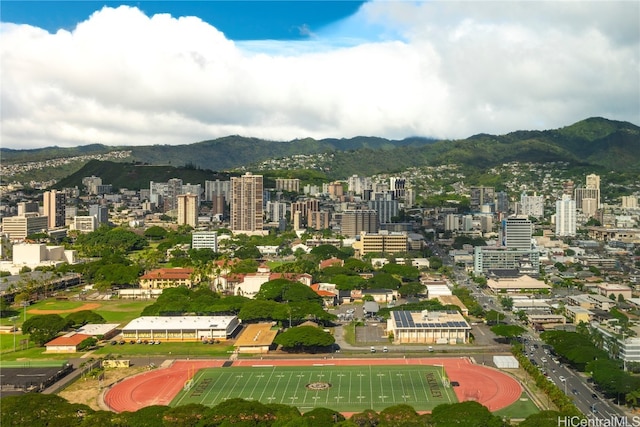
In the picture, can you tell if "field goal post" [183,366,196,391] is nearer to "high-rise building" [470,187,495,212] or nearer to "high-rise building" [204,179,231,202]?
"high-rise building" [470,187,495,212]

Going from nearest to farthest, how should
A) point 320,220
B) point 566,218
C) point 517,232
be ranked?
1. point 517,232
2. point 566,218
3. point 320,220

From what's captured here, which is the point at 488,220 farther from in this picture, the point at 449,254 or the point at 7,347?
the point at 7,347

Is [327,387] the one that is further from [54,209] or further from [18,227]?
[54,209]

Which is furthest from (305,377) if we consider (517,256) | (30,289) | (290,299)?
(517,256)

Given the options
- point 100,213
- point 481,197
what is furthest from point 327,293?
point 481,197

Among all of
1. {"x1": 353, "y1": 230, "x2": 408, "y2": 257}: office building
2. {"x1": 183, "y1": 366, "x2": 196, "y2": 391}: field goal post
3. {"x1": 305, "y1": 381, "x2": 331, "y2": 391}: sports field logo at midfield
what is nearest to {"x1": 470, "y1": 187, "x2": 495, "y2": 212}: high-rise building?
{"x1": 353, "y1": 230, "x2": 408, "y2": 257}: office building
